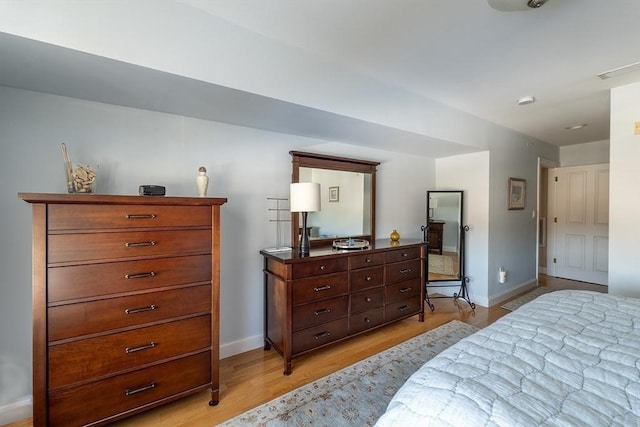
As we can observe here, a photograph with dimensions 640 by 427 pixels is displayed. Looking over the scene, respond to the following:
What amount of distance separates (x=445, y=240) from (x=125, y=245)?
370cm

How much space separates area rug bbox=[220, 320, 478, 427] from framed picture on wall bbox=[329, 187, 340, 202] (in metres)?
1.54

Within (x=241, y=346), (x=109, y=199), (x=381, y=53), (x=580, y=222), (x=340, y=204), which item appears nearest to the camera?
(x=109, y=199)

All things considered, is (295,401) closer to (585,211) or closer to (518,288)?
(518,288)

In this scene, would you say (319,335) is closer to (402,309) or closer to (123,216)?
(402,309)

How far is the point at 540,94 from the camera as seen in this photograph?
2680 millimetres

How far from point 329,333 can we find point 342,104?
75.6 inches

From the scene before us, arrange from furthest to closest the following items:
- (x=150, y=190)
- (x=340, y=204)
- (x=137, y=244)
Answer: (x=340, y=204) < (x=150, y=190) < (x=137, y=244)

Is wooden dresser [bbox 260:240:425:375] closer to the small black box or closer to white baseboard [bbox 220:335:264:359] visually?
white baseboard [bbox 220:335:264:359]

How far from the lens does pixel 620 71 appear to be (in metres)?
2.21

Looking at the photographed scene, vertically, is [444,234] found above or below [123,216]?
below

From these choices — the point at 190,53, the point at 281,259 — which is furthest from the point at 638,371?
the point at 190,53

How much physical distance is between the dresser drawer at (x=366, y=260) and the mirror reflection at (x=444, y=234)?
1.43 metres

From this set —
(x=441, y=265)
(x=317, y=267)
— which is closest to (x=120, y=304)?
(x=317, y=267)

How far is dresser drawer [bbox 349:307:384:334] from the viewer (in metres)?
2.53
